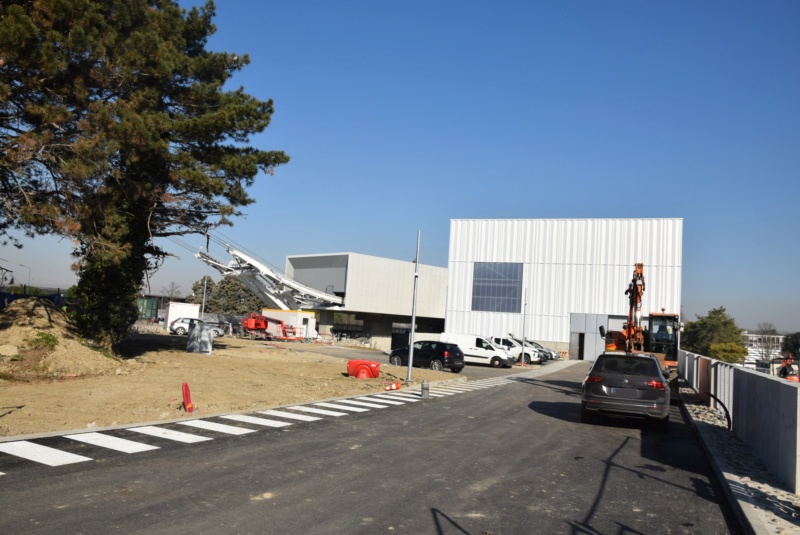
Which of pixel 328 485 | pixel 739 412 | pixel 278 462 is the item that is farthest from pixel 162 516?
pixel 739 412

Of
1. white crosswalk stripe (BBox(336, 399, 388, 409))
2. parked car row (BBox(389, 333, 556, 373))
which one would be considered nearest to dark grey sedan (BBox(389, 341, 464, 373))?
parked car row (BBox(389, 333, 556, 373))

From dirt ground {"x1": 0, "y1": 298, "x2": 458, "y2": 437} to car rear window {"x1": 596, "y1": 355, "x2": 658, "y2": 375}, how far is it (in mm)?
7676

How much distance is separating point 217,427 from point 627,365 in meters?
8.89

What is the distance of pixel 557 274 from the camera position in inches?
2480

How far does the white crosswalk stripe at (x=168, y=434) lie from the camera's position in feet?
33.9

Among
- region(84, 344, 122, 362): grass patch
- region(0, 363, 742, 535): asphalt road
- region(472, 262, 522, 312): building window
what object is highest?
region(472, 262, 522, 312): building window

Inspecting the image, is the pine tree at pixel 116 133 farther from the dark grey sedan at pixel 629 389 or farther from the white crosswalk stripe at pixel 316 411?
the dark grey sedan at pixel 629 389

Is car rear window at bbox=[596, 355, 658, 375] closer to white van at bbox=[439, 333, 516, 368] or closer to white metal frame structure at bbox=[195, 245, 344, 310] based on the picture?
white van at bbox=[439, 333, 516, 368]

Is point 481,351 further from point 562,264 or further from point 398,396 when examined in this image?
point 562,264

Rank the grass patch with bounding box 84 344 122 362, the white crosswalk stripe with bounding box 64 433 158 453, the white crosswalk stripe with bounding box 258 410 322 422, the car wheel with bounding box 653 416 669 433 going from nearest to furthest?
the white crosswalk stripe with bounding box 64 433 158 453
the white crosswalk stripe with bounding box 258 410 322 422
the car wheel with bounding box 653 416 669 433
the grass patch with bounding box 84 344 122 362

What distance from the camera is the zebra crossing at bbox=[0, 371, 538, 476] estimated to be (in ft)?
28.0

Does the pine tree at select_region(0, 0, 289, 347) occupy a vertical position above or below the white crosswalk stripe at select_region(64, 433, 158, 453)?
above

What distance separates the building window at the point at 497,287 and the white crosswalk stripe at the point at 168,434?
55002 millimetres

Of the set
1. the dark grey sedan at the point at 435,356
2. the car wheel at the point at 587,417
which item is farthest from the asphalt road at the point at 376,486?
the dark grey sedan at the point at 435,356
